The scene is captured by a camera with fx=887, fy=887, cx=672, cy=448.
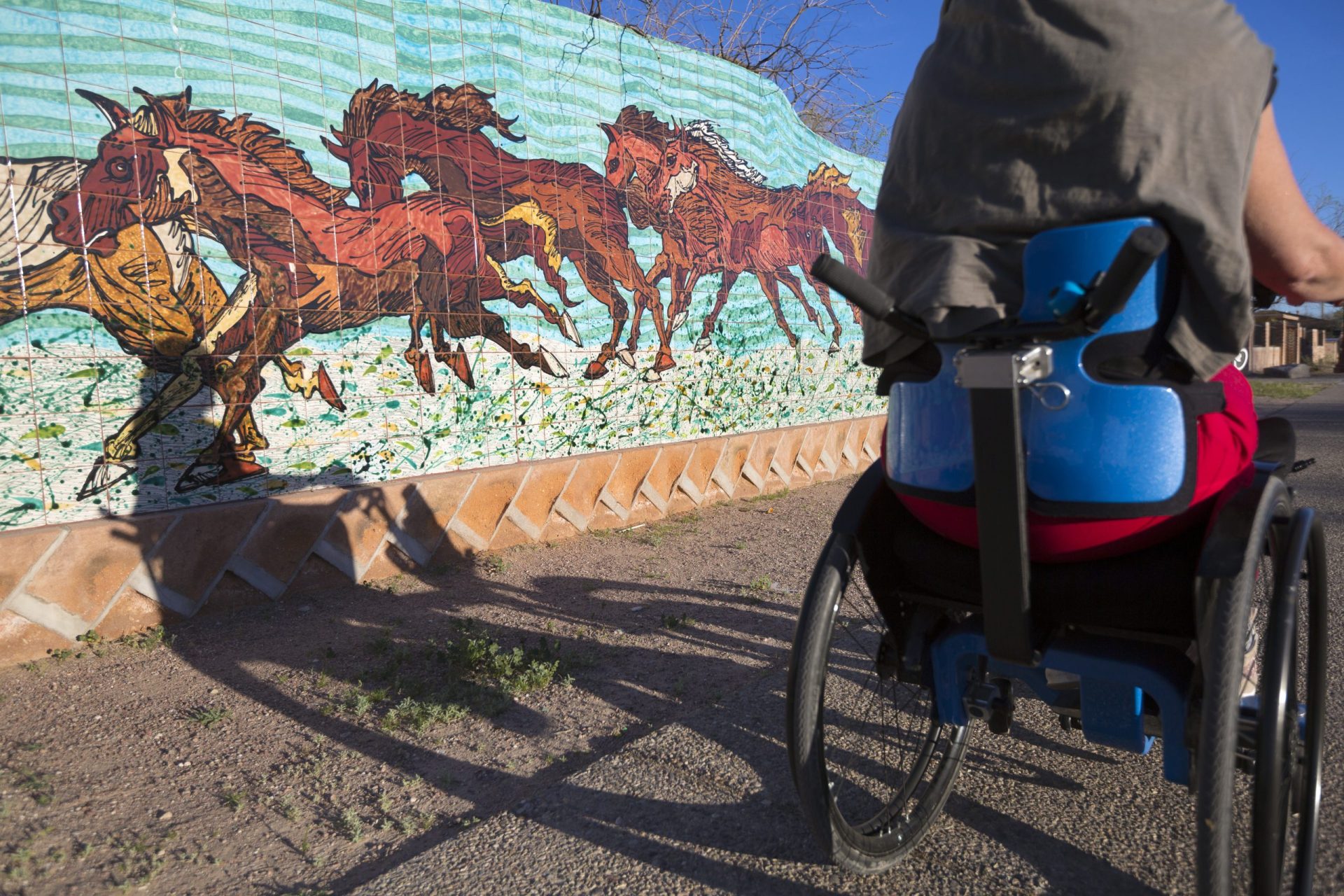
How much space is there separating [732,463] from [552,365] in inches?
71.7

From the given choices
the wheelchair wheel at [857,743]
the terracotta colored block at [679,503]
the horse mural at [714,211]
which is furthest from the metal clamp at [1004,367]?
the terracotta colored block at [679,503]

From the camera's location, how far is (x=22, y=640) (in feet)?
10.7

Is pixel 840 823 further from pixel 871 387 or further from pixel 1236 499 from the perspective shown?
pixel 871 387

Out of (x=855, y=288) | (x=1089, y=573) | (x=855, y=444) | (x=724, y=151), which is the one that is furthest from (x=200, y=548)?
(x=855, y=444)

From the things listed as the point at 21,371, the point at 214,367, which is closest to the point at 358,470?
the point at 214,367

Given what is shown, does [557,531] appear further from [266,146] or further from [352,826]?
[352,826]

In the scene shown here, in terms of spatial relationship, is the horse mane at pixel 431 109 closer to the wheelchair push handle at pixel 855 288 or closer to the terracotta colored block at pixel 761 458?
the terracotta colored block at pixel 761 458

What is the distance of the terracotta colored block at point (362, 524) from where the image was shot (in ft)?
13.7

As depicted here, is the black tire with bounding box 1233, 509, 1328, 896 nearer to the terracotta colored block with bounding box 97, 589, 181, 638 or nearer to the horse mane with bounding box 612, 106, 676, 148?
the terracotta colored block with bounding box 97, 589, 181, 638

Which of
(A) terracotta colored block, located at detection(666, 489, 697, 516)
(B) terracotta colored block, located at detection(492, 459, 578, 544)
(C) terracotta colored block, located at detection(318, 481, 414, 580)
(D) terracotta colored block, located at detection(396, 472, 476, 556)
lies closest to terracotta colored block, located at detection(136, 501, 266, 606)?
(C) terracotta colored block, located at detection(318, 481, 414, 580)

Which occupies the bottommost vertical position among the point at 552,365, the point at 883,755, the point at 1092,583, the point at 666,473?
the point at 666,473

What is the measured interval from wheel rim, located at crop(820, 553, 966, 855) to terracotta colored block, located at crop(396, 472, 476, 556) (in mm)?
2419

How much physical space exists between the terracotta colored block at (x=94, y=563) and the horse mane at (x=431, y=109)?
2053 millimetres

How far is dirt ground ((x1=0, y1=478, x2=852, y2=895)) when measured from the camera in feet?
7.19
